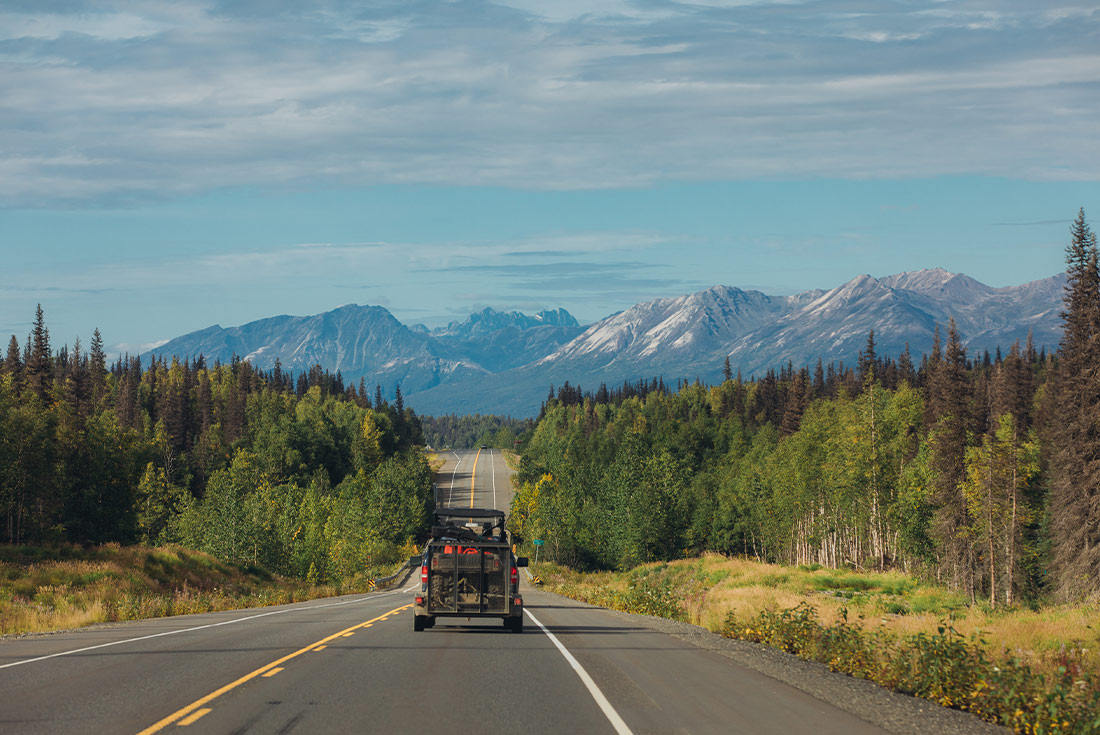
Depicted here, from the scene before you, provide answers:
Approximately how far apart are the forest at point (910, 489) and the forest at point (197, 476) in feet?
91.9

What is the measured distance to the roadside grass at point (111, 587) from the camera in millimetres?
26625

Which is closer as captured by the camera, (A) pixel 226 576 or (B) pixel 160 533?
(A) pixel 226 576

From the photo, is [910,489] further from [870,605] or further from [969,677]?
[969,677]

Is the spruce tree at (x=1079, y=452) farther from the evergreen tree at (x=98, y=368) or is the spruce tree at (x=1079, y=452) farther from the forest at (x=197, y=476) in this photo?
the evergreen tree at (x=98, y=368)

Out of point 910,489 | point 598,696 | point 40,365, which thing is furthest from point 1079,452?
point 40,365

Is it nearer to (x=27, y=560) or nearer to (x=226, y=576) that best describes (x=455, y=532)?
(x=27, y=560)

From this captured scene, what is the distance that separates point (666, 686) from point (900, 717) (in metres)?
3.14

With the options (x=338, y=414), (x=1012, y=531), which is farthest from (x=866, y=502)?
(x=338, y=414)

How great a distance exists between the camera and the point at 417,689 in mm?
12344

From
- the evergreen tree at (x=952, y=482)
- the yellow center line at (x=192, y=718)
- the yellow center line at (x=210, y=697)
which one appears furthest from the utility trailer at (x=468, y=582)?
the evergreen tree at (x=952, y=482)

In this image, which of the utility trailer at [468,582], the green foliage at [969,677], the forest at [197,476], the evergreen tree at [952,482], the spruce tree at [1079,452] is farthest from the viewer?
the forest at [197,476]

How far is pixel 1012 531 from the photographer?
59750mm

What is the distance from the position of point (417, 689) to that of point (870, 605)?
34651 mm

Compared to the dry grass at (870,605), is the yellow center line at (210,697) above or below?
above
